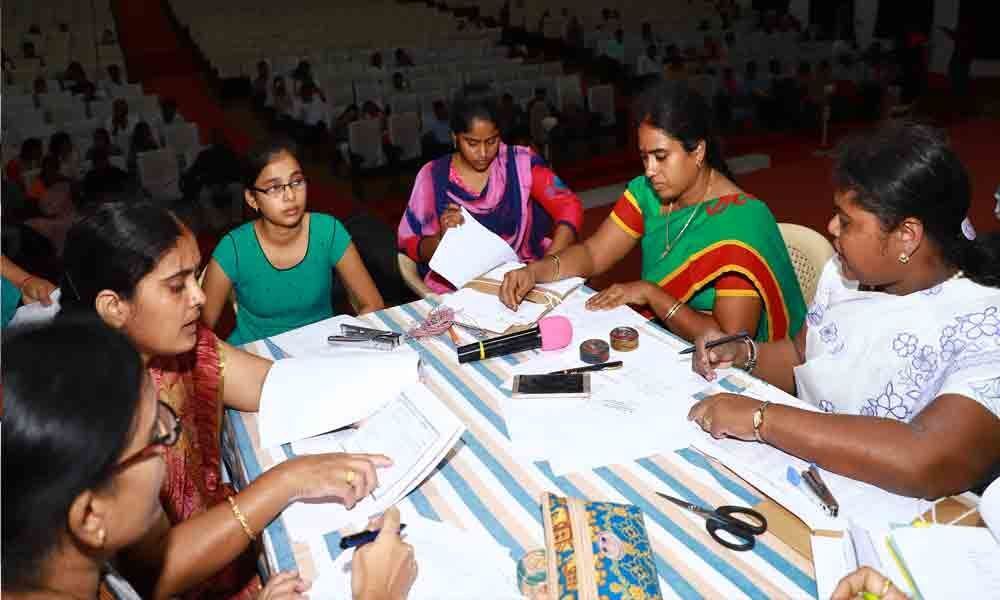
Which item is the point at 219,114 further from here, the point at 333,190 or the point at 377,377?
the point at 377,377

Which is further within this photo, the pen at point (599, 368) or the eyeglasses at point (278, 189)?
the eyeglasses at point (278, 189)

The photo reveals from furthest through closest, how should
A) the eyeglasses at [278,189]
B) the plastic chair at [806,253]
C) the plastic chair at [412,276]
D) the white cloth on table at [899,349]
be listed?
the plastic chair at [412,276]
the plastic chair at [806,253]
the eyeglasses at [278,189]
the white cloth on table at [899,349]

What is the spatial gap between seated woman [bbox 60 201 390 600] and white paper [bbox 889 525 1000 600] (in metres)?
0.91

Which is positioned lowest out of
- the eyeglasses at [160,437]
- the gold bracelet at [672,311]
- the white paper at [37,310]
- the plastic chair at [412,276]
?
the plastic chair at [412,276]

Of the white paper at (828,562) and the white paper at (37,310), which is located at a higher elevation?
the white paper at (37,310)

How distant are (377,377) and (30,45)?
11.1m

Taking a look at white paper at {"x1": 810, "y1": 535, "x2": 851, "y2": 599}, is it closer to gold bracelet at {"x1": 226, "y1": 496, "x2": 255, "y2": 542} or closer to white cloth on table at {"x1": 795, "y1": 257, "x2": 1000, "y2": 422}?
white cloth on table at {"x1": 795, "y1": 257, "x2": 1000, "y2": 422}

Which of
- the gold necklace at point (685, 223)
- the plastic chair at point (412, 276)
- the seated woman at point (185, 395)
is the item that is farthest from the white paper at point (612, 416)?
the plastic chair at point (412, 276)

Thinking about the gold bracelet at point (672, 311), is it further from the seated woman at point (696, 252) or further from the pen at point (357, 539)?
the pen at point (357, 539)

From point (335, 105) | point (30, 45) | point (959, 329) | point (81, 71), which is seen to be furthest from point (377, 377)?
point (30, 45)

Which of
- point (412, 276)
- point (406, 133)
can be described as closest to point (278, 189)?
point (412, 276)

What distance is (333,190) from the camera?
265 inches

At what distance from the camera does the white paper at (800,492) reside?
130 cm

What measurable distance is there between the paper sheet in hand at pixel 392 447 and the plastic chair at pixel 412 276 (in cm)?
130
